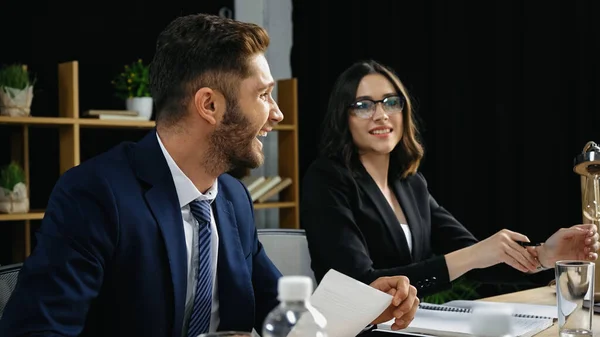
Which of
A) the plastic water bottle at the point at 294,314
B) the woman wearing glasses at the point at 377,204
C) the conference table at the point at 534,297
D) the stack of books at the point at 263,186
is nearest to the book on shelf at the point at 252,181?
the stack of books at the point at 263,186

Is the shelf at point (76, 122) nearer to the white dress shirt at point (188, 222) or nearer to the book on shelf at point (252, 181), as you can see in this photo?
the book on shelf at point (252, 181)

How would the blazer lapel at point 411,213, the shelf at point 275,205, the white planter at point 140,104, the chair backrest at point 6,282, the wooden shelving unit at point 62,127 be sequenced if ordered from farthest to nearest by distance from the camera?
the shelf at point 275,205 → the white planter at point 140,104 → the wooden shelving unit at point 62,127 → the blazer lapel at point 411,213 → the chair backrest at point 6,282

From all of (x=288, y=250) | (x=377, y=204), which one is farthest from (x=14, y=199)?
(x=377, y=204)

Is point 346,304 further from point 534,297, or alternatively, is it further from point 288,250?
point 288,250

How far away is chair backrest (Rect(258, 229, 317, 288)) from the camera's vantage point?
8.12 ft

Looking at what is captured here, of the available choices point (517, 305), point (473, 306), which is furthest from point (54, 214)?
point (517, 305)

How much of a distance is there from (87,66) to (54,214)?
310 cm

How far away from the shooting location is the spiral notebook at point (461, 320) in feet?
5.42

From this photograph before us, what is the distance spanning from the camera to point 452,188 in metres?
3.99

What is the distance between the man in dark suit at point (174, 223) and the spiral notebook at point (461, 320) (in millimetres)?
125

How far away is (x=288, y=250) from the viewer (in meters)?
2.52

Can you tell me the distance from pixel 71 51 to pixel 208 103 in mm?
2893

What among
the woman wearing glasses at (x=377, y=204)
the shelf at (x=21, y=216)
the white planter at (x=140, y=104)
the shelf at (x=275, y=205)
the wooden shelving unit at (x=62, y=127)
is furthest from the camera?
the shelf at (x=275, y=205)

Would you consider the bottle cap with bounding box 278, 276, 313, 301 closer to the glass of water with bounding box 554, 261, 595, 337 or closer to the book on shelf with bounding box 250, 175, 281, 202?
the glass of water with bounding box 554, 261, 595, 337
